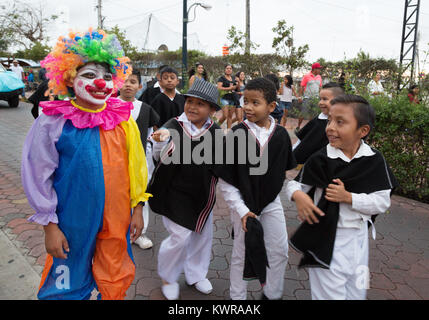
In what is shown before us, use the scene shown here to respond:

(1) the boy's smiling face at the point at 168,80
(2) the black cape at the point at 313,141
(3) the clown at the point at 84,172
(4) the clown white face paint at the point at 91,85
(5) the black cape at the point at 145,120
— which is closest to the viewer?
(3) the clown at the point at 84,172

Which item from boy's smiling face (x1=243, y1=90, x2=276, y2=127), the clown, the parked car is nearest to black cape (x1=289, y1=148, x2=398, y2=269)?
boy's smiling face (x1=243, y1=90, x2=276, y2=127)

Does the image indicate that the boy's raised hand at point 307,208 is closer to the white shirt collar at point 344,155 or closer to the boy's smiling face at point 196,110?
the white shirt collar at point 344,155

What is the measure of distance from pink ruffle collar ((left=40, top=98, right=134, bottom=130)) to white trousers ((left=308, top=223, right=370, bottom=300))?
162cm

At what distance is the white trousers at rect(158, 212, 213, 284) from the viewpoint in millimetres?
2770

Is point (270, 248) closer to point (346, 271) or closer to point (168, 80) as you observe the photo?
point (346, 271)

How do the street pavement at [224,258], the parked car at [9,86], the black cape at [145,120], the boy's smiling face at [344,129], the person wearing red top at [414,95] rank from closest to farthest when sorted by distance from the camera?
1. the boy's smiling face at [344,129]
2. the street pavement at [224,258]
3. the black cape at [145,120]
4. the person wearing red top at [414,95]
5. the parked car at [9,86]

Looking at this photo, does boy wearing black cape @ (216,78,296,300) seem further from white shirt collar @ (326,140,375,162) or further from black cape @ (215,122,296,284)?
white shirt collar @ (326,140,375,162)

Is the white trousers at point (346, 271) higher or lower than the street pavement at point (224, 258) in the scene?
higher

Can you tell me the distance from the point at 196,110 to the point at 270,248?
1250mm

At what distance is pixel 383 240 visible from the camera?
13.3 ft

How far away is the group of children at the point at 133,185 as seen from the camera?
6.51 ft

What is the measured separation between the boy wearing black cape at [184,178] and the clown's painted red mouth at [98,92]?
2.24 feet

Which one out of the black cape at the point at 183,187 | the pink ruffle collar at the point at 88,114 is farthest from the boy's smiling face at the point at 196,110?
the pink ruffle collar at the point at 88,114

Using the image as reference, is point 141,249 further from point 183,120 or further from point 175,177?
point 183,120
